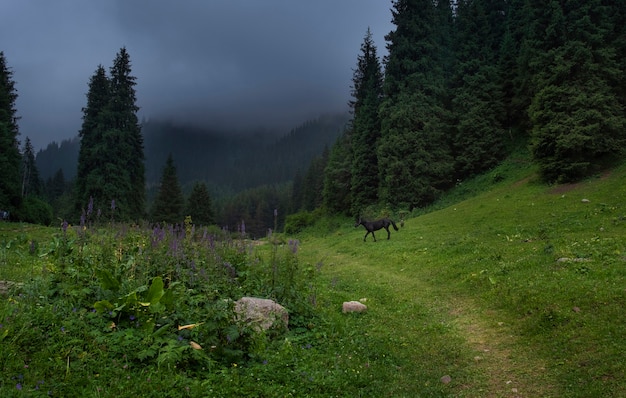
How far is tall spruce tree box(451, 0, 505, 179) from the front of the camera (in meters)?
35.1

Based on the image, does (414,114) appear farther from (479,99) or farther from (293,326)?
(293,326)

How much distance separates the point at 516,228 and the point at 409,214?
16.2m

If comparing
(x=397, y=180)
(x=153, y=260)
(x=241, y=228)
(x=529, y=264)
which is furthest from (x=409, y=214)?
(x=153, y=260)

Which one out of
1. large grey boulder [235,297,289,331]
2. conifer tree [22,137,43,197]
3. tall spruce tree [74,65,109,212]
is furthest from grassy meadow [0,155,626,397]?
conifer tree [22,137,43,197]

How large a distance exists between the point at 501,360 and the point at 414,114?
101 feet

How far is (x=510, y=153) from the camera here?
116 ft

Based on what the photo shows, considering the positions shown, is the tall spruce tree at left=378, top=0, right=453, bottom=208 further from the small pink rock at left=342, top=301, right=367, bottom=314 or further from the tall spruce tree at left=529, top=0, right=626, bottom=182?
the small pink rock at left=342, top=301, right=367, bottom=314

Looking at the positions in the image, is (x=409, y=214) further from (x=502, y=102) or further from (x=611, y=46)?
Result: (x=611, y=46)

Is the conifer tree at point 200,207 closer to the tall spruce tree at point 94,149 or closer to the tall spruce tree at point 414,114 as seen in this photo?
the tall spruce tree at point 94,149

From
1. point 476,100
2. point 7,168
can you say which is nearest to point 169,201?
point 7,168

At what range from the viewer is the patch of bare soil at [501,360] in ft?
18.1

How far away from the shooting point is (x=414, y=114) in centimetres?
3494

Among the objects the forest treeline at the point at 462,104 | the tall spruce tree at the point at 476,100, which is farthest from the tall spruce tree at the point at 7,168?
the tall spruce tree at the point at 476,100

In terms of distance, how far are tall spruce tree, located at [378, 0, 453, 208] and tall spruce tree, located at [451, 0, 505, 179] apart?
1.65m
